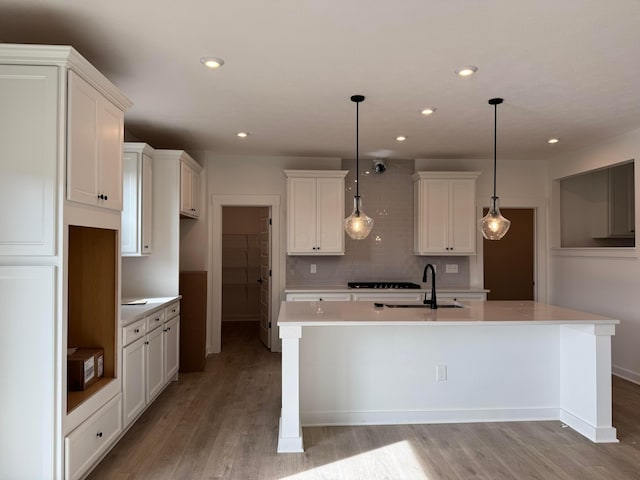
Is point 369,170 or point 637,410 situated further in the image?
point 369,170

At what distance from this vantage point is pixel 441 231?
5.70 m

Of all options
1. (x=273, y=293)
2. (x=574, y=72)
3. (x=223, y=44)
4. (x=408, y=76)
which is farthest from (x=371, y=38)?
(x=273, y=293)

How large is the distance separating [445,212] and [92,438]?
4.56 meters

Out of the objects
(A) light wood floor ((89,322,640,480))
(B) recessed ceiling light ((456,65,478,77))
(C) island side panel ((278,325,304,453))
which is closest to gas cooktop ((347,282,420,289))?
(A) light wood floor ((89,322,640,480))

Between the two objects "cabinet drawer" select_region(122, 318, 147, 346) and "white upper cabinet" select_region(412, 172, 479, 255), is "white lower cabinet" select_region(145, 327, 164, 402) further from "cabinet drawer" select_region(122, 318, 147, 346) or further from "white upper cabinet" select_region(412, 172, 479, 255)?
"white upper cabinet" select_region(412, 172, 479, 255)

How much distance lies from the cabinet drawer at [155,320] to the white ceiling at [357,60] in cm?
181

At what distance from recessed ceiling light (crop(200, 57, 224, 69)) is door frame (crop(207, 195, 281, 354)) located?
2.95 meters

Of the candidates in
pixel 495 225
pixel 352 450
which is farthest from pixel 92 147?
pixel 495 225

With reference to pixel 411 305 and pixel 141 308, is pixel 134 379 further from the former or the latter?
pixel 411 305

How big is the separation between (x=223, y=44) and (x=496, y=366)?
310 cm

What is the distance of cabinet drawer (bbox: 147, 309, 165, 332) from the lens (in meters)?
3.68

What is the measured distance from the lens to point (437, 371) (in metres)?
3.52

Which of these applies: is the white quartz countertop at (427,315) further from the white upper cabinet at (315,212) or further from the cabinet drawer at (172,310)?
the white upper cabinet at (315,212)

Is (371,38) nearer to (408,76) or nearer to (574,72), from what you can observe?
(408,76)
